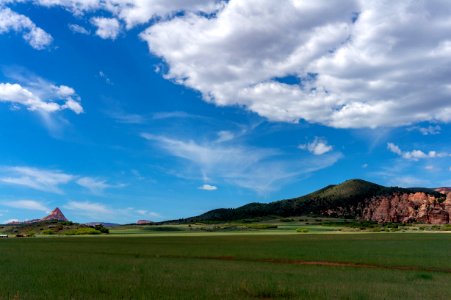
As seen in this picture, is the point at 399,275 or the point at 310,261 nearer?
the point at 399,275

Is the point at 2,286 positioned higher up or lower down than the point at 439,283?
higher up

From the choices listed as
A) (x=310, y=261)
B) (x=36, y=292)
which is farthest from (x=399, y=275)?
(x=36, y=292)

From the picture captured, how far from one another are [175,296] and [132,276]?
9525mm

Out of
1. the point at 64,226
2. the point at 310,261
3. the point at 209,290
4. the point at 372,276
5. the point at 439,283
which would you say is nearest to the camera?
the point at 209,290

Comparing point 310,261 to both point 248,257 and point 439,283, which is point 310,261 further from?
point 439,283

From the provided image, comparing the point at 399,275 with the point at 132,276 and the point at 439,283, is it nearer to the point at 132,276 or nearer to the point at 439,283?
the point at 439,283

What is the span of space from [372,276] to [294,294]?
1223cm

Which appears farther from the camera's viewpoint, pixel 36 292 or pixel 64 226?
pixel 64 226

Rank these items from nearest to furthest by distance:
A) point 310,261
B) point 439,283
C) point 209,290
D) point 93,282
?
point 209,290
point 93,282
point 439,283
point 310,261

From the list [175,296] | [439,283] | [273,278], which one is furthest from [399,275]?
[175,296]

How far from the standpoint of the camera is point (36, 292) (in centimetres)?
2219

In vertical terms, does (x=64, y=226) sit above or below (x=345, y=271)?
above

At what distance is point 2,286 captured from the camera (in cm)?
2402

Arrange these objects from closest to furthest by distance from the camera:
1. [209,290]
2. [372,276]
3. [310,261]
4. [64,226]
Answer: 1. [209,290]
2. [372,276]
3. [310,261]
4. [64,226]
